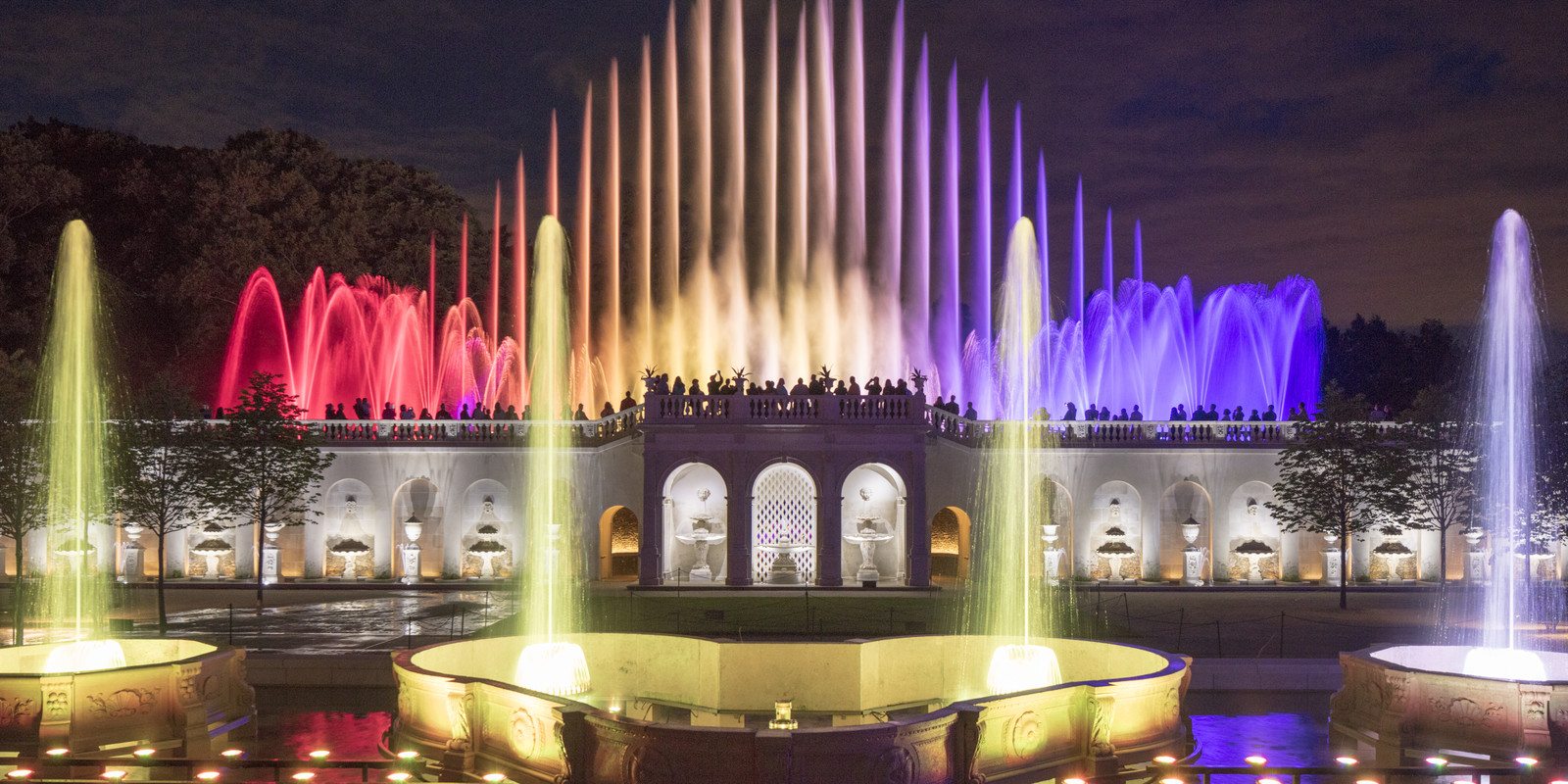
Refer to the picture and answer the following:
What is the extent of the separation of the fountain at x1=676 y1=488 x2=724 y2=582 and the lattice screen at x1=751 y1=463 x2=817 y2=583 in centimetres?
146

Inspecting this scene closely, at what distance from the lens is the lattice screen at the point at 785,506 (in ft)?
143

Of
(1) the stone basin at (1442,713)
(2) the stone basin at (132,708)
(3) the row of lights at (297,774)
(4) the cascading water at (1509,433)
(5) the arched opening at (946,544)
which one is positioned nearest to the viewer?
(3) the row of lights at (297,774)

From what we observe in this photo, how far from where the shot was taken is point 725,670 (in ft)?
71.7

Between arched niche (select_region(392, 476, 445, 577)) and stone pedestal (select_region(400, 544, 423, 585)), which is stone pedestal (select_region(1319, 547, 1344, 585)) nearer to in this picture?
arched niche (select_region(392, 476, 445, 577))

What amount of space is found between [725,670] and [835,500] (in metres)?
20.2

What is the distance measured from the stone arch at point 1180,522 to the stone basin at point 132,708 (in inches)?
1175

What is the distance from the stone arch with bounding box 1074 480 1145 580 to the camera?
43.9 metres

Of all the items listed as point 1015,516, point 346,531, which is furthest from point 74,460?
point 1015,516

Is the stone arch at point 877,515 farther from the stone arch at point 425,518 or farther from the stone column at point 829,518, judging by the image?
the stone arch at point 425,518

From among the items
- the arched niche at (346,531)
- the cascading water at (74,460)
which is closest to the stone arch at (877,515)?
the arched niche at (346,531)

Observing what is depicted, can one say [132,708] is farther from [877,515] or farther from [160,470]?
[877,515]

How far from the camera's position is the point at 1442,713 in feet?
60.1

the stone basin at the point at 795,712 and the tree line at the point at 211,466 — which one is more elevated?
the tree line at the point at 211,466

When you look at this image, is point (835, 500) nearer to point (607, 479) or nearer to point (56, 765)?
point (607, 479)
